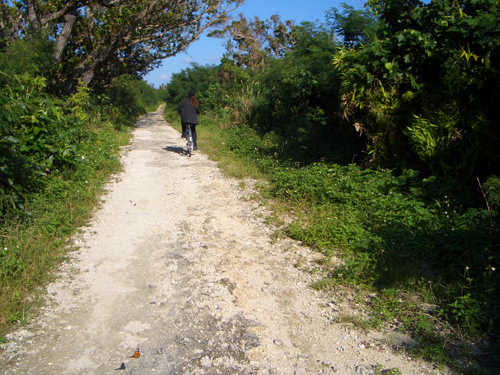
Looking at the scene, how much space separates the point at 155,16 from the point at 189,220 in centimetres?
1426

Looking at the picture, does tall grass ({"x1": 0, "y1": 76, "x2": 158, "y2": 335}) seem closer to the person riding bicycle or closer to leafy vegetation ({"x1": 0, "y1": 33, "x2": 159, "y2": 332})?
leafy vegetation ({"x1": 0, "y1": 33, "x2": 159, "y2": 332})

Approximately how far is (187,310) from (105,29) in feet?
50.0

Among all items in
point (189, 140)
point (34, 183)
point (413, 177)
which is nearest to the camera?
point (34, 183)

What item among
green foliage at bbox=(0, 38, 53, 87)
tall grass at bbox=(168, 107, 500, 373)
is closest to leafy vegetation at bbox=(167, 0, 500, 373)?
tall grass at bbox=(168, 107, 500, 373)

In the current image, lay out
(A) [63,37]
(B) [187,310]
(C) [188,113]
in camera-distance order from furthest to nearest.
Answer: (A) [63,37], (C) [188,113], (B) [187,310]

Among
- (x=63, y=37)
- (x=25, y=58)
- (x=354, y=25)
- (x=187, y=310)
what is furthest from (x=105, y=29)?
(x=187, y=310)

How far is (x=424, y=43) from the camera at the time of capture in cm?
699

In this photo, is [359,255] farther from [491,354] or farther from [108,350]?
[108,350]

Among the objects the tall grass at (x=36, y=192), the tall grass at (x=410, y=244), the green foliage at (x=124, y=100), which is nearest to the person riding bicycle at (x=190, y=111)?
the tall grass at (x=36, y=192)

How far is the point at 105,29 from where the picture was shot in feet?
53.4

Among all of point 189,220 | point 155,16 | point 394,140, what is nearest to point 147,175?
point 189,220

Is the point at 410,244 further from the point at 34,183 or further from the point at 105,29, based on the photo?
the point at 105,29

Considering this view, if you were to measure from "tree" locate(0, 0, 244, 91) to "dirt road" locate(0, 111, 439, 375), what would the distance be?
9.52m

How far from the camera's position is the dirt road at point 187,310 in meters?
3.43
